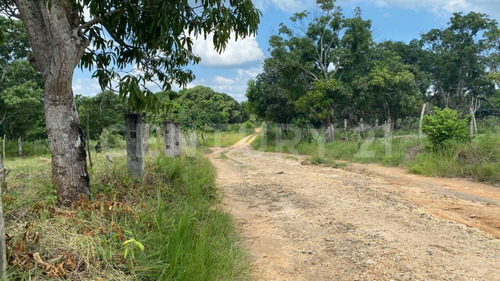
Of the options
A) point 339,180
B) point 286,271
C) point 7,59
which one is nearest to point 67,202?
point 286,271

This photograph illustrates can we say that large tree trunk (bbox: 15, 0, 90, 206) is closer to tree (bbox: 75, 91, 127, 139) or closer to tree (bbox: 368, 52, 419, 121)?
tree (bbox: 368, 52, 419, 121)

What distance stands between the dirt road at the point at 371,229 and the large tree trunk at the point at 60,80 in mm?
2115

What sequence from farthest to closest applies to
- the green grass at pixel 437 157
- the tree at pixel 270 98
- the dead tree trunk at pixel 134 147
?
the tree at pixel 270 98
the green grass at pixel 437 157
the dead tree trunk at pixel 134 147

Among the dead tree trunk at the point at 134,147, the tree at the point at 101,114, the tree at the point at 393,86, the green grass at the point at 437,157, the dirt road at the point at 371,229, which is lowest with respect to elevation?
the dirt road at the point at 371,229

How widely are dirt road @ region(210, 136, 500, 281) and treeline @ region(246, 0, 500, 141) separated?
1149 centimetres

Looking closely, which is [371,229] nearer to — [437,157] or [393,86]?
[437,157]

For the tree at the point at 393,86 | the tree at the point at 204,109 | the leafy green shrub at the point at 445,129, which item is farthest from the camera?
the tree at the point at 204,109

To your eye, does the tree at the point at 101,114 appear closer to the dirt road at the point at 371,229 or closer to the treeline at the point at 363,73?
the treeline at the point at 363,73

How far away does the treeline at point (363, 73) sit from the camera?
1822 cm

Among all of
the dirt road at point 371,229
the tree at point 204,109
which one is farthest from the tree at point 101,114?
the dirt road at point 371,229

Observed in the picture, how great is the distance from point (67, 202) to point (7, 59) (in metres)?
20.1

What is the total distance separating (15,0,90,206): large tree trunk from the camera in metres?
3.13

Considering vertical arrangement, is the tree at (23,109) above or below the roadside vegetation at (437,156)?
above

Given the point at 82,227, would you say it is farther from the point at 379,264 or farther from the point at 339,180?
the point at 339,180
